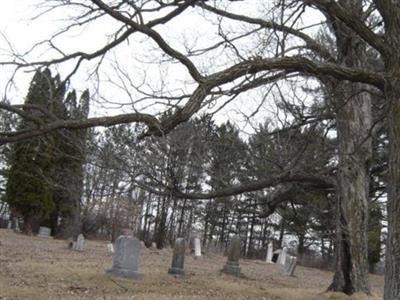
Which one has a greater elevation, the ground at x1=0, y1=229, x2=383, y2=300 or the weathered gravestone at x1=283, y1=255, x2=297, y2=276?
the weathered gravestone at x1=283, y1=255, x2=297, y2=276

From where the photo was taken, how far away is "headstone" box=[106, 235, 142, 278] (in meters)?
13.9

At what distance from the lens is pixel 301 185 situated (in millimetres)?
14273

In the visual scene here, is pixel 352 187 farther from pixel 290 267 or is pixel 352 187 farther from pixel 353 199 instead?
pixel 290 267

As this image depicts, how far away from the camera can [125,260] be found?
14117 millimetres

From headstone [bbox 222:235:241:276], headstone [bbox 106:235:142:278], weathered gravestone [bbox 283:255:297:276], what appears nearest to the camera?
headstone [bbox 106:235:142:278]

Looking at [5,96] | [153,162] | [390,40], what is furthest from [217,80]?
[153,162]

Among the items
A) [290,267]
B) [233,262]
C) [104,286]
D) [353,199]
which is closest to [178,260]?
[233,262]

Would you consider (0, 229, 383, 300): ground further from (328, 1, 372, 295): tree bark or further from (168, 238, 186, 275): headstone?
(328, 1, 372, 295): tree bark

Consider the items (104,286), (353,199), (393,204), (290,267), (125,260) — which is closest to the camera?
(393,204)

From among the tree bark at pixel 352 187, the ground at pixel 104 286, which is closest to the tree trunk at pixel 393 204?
the tree bark at pixel 352 187

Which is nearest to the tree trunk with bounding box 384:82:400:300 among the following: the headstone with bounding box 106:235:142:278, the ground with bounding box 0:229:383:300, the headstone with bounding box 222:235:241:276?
the ground with bounding box 0:229:383:300

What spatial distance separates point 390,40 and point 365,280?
6982 mm

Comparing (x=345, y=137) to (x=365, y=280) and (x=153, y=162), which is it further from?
(x=153, y=162)

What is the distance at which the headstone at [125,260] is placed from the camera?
13.9 m
